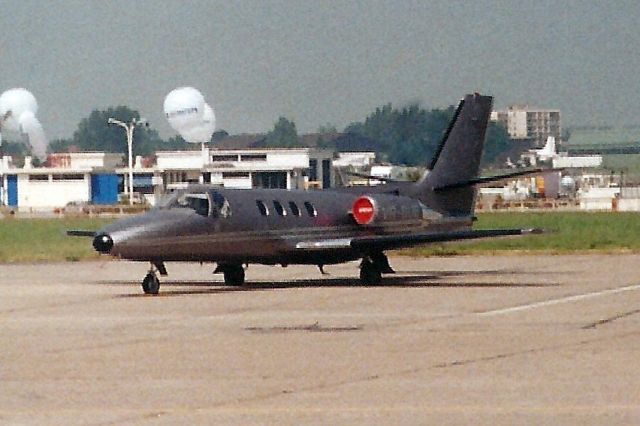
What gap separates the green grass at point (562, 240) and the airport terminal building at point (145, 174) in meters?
59.5

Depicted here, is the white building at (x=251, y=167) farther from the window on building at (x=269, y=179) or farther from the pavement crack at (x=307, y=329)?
the pavement crack at (x=307, y=329)

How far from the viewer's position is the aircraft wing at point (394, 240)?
32.9m

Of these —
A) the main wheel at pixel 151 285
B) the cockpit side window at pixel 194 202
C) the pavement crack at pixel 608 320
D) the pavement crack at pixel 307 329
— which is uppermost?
the cockpit side window at pixel 194 202

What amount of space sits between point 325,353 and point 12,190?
500ft

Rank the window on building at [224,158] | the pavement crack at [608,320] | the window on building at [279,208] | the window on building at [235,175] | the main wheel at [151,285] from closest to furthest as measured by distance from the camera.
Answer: the pavement crack at [608,320] < the main wheel at [151,285] < the window on building at [279,208] < the window on building at [235,175] < the window on building at [224,158]

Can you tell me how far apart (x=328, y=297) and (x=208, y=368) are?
12.7 meters

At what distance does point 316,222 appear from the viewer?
114 ft

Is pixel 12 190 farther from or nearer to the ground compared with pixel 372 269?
farther from the ground

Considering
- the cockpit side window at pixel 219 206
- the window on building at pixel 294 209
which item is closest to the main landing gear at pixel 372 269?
the window on building at pixel 294 209

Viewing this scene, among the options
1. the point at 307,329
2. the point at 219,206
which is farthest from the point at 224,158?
the point at 307,329

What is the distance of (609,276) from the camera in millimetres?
35594

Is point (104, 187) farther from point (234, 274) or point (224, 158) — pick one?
point (234, 274)

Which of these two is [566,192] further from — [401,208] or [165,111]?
[401,208]

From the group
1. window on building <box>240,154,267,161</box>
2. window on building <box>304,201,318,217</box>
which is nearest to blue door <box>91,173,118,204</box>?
window on building <box>240,154,267,161</box>
